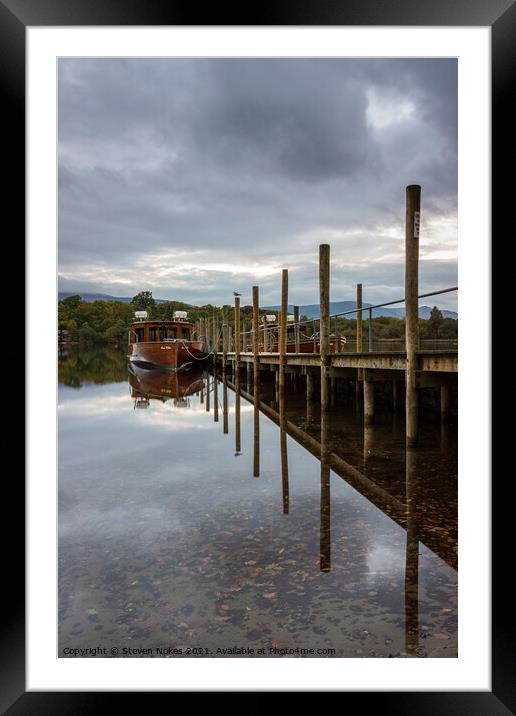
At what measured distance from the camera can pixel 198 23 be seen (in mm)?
2318

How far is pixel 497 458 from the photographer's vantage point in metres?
2.22

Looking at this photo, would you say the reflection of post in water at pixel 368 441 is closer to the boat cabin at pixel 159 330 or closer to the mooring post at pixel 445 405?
the mooring post at pixel 445 405

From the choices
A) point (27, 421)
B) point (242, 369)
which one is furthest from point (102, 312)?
point (27, 421)

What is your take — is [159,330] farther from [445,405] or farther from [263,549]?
[263,549]

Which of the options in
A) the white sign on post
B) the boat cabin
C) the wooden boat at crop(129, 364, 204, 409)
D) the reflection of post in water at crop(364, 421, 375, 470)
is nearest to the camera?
the white sign on post

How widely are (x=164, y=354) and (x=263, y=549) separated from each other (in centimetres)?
2621

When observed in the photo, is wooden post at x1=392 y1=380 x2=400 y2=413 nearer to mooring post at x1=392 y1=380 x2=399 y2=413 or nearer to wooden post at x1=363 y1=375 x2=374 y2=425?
mooring post at x1=392 y1=380 x2=399 y2=413

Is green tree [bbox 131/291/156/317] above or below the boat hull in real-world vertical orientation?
above

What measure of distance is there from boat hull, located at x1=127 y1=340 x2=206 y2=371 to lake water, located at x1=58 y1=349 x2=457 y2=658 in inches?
786

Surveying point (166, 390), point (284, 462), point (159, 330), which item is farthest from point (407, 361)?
point (159, 330)

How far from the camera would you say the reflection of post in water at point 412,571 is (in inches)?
116

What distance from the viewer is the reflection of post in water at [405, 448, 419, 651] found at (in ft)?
9.68

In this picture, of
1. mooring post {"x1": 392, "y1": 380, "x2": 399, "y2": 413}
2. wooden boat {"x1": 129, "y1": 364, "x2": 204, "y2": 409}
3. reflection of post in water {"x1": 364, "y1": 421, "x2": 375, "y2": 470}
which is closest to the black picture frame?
reflection of post in water {"x1": 364, "y1": 421, "x2": 375, "y2": 470}

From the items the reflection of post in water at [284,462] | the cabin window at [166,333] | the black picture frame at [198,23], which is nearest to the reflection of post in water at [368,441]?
the reflection of post in water at [284,462]
